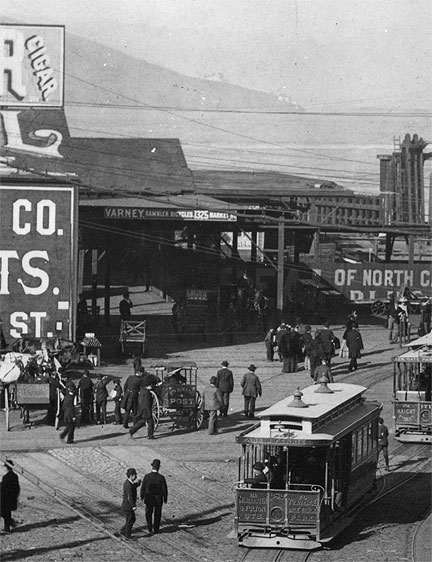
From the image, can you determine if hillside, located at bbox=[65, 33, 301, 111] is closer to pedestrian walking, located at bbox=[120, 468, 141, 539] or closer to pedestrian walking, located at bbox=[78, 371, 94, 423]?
pedestrian walking, located at bbox=[78, 371, 94, 423]

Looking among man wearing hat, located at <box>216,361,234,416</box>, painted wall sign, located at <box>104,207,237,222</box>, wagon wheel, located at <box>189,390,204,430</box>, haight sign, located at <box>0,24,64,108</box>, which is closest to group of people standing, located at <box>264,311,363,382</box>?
man wearing hat, located at <box>216,361,234,416</box>

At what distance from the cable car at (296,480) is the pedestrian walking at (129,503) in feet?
5.23

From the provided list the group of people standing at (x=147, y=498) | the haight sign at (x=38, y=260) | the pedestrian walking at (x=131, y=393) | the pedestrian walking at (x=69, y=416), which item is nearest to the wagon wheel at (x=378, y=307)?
the haight sign at (x=38, y=260)

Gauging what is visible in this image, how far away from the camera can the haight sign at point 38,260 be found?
37.2 metres

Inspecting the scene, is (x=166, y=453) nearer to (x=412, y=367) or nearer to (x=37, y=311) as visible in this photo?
(x=412, y=367)

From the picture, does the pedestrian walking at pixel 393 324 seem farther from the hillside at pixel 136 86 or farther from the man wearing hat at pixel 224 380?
the hillside at pixel 136 86

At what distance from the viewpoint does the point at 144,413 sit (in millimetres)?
26844

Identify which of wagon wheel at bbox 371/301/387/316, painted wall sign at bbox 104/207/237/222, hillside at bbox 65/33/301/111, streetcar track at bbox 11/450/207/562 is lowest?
streetcar track at bbox 11/450/207/562

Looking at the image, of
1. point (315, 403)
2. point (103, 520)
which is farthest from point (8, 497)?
point (315, 403)

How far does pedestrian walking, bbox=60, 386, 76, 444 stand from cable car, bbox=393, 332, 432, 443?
7.35 m

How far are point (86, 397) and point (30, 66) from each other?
16.4 meters

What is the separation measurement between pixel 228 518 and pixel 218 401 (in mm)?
7017

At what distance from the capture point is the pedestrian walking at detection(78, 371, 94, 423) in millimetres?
28625

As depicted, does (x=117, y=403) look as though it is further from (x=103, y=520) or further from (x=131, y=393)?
(x=103, y=520)
